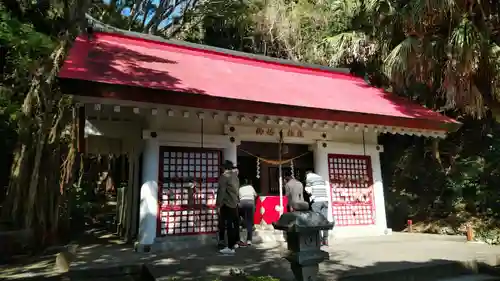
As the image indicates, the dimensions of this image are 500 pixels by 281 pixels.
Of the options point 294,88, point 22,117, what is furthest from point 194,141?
point 22,117

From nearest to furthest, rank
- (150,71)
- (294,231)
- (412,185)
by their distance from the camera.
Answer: (294,231), (150,71), (412,185)

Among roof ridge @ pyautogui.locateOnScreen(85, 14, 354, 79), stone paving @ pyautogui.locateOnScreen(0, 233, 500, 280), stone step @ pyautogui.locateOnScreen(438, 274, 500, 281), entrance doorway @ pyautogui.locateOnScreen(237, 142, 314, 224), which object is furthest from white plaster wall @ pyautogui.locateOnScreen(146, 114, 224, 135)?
stone step @ pyautogui.locateOnScreen(438, 274, 500, 281)

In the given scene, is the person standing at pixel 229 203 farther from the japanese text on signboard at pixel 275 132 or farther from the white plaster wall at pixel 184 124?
the japanese text on signboard at pixel 275 132

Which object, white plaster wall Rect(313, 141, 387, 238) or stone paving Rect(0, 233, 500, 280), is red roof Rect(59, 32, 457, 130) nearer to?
white plaster wall Rect(313, 141, 387, 238)

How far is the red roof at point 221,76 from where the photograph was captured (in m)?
6.40

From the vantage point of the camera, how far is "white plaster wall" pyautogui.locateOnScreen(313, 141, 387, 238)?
8797 mm

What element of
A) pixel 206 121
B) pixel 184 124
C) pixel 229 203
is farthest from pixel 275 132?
pixel 229 203

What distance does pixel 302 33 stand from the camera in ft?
47.9

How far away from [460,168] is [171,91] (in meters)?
9.28

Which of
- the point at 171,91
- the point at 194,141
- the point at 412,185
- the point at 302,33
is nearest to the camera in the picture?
the point at 171,91

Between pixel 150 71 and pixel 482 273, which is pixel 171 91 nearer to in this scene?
pixel 150 71

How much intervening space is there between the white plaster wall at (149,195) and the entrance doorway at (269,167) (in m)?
2.68

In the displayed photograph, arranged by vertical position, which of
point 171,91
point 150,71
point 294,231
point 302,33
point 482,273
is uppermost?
point 302,33

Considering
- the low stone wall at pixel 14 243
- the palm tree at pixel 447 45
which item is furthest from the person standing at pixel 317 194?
the low stone wall at pixel 14 243
